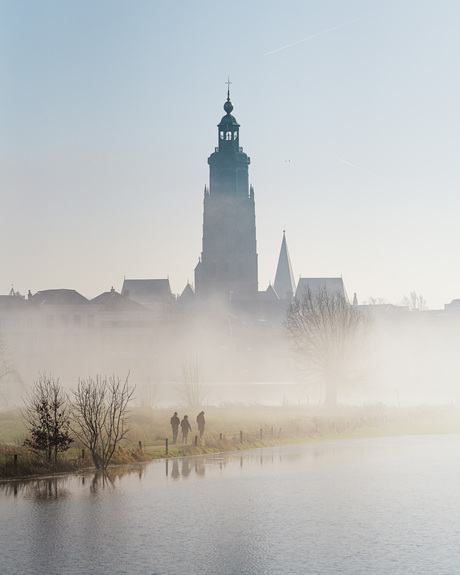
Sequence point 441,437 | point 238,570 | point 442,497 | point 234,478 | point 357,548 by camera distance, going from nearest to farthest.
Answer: point 238,570
point 357,548
point 442,497
point 234,478
point 441,437

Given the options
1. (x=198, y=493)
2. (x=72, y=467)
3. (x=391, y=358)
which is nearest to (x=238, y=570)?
(x=198, y=493)

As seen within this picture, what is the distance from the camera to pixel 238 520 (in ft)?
68.5

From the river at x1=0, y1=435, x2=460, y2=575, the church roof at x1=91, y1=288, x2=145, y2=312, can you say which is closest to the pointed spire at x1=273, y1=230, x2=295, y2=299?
the church roof at x1=91, y1=288, x2=145, y2=312

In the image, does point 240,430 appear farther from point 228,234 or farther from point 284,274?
point 284,274

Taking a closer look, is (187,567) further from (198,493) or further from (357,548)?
(198,493)

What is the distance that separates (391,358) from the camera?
4198 inches

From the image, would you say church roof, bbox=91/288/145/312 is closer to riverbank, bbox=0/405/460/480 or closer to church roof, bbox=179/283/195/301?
riverbank, bbox=0/405/460/480

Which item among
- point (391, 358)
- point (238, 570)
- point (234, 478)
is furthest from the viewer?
point (391, 358)

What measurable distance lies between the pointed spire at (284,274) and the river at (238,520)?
141584 millimetres

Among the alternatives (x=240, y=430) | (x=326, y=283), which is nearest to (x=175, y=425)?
(x=240, y=430)

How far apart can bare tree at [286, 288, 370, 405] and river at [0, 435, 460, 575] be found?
1081 inches

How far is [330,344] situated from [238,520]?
39.6 meters

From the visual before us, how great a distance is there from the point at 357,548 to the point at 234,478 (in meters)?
9.89

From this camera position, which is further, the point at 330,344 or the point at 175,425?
the point at 330,344
